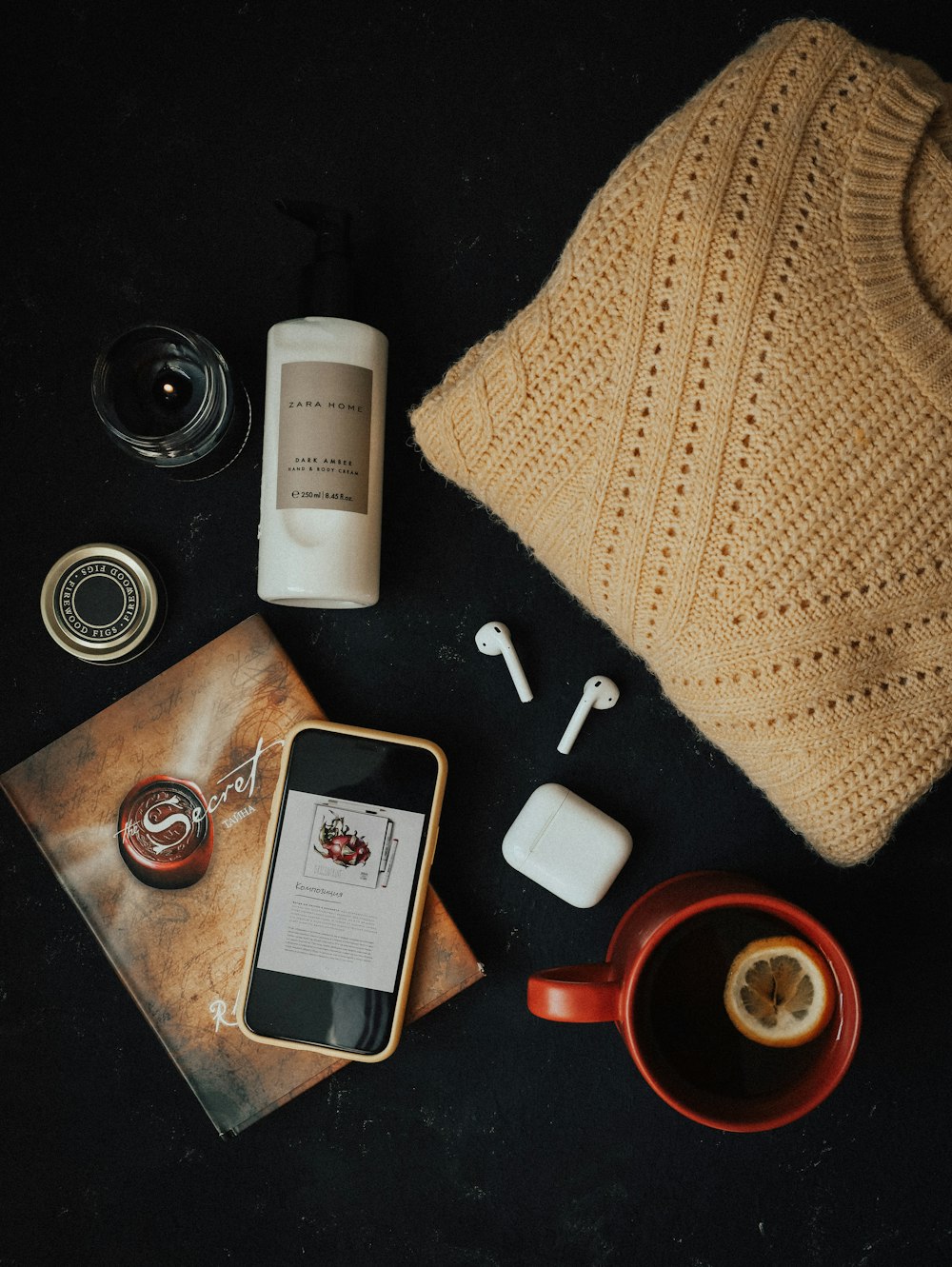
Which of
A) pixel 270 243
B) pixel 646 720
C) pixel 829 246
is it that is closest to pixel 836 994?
pixel 646 720

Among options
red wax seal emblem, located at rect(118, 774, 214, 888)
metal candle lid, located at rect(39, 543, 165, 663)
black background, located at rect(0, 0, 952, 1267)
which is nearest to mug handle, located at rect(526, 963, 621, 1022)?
black background, located at rect(0, 0, 952, 1267)

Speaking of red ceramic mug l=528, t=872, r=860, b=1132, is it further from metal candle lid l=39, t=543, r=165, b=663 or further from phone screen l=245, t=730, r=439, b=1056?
metal candle lid l=39, t=543, r=165, b=663

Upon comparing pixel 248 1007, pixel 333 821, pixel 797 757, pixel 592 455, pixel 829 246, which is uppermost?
pixel 829 246

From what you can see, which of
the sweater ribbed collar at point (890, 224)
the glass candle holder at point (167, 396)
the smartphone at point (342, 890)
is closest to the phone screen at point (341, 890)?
the smartphone at point (342, 890)

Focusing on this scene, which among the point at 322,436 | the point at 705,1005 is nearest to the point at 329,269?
the point at 322,436

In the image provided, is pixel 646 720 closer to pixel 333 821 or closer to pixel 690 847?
pixel 690 847

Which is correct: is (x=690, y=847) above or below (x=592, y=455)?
below

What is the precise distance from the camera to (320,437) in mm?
608

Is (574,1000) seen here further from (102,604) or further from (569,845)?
(102,604)

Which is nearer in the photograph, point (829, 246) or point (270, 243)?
point (829, 246)

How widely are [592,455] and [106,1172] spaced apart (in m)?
0.67

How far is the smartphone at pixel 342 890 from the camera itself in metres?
0.65

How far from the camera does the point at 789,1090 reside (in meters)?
0.56

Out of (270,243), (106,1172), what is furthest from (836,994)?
(270,243)
